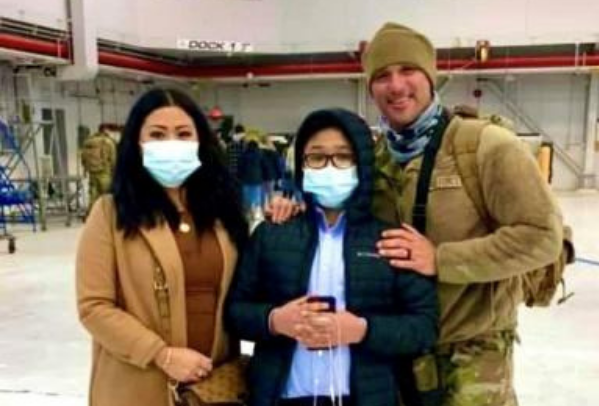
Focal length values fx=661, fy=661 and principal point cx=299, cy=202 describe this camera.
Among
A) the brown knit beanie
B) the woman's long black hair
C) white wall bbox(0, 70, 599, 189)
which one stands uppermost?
white wall bbox(0, 70, 599, 189)

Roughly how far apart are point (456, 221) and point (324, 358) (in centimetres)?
42

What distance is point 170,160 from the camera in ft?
5.00

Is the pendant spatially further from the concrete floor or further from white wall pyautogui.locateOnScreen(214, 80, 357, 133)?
white wall pyautogui.locateOnScreen(214, 80, 357, 133)

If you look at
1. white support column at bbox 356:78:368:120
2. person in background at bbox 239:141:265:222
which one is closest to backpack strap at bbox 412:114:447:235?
person in background at bbox 239:141:265:222

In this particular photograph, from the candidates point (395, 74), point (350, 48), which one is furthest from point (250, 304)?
point (350, 48)

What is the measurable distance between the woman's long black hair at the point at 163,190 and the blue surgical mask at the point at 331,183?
241mm

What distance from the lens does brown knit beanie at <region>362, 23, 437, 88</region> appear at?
4.94ft

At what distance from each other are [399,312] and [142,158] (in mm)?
693

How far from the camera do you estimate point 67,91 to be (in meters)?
11.7

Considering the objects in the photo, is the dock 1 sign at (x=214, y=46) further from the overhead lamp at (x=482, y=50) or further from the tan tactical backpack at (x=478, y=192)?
the tan tactical backpack at (x=478, y=192)

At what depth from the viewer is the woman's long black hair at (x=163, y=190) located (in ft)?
4.98

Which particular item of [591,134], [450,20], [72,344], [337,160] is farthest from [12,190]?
[591,134]

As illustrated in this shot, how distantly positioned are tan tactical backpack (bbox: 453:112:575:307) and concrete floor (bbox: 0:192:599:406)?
5.41ft

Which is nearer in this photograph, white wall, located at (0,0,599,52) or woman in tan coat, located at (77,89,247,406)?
woman in tan coat, located at (77,89,247,406)
